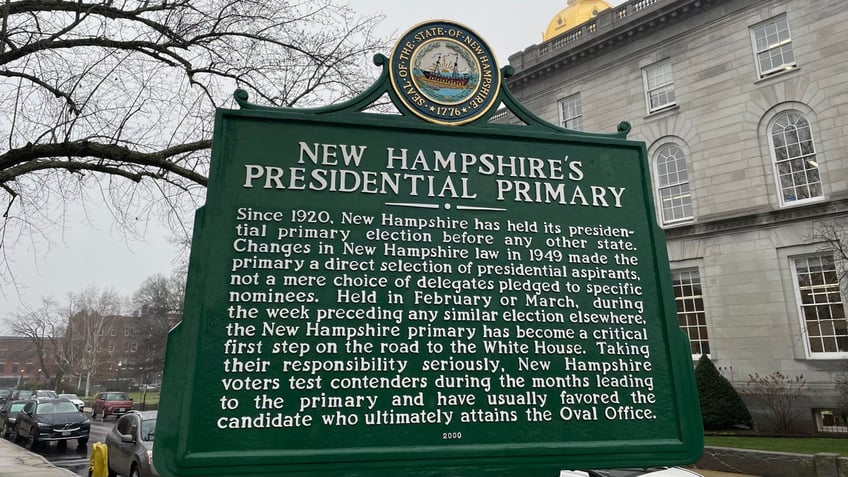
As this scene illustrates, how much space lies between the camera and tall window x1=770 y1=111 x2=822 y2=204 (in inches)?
642

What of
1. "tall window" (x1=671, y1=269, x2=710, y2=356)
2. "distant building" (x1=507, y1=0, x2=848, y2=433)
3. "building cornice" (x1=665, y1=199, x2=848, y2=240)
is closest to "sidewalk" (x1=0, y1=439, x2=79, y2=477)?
"tall window" (x1=671, y1=269, x2=710, y2=356)

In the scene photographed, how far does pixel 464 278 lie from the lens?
306cm

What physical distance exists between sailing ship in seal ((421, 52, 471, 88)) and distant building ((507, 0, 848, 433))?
643 inches

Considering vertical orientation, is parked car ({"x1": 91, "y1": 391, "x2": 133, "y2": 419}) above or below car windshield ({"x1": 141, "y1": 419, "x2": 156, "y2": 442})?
below

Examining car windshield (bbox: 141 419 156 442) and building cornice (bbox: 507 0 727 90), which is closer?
car windshield (bbox: 141 419 156 442)

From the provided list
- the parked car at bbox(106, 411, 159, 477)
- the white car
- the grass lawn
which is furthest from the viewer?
the grass lawn

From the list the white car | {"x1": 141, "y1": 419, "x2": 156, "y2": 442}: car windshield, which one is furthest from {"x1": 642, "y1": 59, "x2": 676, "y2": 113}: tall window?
{"x1": 141, "y1": 419, "x2": 156, "y2": 442}: car windshield

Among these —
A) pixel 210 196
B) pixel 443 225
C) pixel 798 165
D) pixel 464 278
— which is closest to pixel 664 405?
pixel 464 278

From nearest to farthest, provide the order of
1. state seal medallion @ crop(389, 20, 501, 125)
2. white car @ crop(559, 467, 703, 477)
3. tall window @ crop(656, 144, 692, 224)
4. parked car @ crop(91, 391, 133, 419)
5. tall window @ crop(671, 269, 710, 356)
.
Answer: state seal medallion @ crop(389, 20, 501, 125) < white car @ crop(559, 467, 703, 477) < tall window @ crop(671, 269, 710, 356) < tall window @ crop(656, 144, 692, 224) < parked car @ crop(91, 391, 133, 419)

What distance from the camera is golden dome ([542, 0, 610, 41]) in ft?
111

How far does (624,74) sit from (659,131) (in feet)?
9.83

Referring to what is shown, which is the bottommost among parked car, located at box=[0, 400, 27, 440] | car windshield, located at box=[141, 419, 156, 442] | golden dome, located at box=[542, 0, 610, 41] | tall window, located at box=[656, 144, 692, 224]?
parked car, located at box=[0, 400, 27, 440]

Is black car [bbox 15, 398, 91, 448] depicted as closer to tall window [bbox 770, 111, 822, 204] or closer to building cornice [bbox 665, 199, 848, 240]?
building cornice [bbox 665, 199, 848, 240]

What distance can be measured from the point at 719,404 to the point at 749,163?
8136 millimetres
